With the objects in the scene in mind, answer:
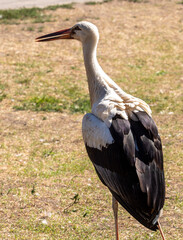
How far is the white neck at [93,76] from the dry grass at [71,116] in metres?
1.26

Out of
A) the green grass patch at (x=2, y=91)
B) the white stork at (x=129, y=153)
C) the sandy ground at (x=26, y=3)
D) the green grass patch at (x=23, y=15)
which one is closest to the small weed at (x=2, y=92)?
the green grass patch at (x=2, y=91)

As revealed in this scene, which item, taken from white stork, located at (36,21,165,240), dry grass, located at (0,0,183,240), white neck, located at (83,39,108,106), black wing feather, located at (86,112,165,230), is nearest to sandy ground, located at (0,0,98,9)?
dry grass, located at (0,0,183,240)

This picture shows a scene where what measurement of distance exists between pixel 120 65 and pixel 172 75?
120 centimetres

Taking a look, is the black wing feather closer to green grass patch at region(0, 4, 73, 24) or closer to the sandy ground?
green grass patch at region(0, 4, 73, 24)

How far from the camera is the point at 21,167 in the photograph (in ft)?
A: 19.9

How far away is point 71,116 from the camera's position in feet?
25.0

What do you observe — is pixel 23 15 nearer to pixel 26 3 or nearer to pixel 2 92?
pixel 26 3

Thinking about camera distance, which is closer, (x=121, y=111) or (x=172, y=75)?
(x=121, y=111)

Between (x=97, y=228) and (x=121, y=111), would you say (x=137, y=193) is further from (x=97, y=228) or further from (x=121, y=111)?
(x=97, y=228)

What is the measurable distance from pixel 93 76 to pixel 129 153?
4.50ft

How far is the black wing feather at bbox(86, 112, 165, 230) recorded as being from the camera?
12.7ft

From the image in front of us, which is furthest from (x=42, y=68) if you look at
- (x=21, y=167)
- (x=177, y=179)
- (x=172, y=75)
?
(x=177, y=179)

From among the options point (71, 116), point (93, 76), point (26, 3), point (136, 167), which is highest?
point (93, 76)

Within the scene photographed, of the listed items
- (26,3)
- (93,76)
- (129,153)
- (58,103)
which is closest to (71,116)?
(58,103)
